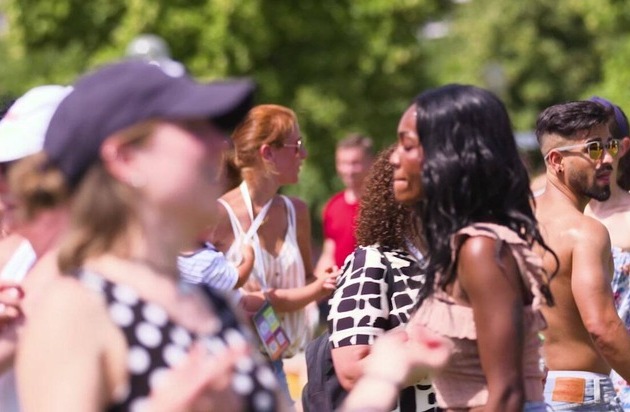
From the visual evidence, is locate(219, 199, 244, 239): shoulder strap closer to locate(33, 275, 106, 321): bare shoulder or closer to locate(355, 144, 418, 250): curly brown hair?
locate(355, 144, 418, 250): curly brown hair

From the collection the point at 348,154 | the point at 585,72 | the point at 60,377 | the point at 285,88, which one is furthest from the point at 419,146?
the point at 585,72

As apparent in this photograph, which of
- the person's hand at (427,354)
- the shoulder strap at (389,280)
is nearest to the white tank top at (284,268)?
the shoulder strap at (389,280)

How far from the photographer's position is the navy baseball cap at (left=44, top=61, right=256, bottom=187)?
2520 millimetres

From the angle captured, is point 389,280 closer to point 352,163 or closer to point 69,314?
point 69,314

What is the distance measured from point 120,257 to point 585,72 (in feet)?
103

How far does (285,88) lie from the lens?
23.0 meters

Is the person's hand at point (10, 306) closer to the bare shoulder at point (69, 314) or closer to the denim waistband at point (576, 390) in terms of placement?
the bare shoulder at point (69, 314)

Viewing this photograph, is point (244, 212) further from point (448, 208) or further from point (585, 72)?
point (585, 72)

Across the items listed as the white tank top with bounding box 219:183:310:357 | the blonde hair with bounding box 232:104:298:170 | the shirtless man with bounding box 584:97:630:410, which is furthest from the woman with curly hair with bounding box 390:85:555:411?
the blonde hair with bounding box 232:104:298:170

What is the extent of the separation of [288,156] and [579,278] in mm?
2315

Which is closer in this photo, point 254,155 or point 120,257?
point 120,257

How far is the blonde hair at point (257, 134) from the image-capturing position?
21.9 feet

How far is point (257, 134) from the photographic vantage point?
6.68 metres

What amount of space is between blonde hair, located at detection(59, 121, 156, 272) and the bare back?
2524 mm
